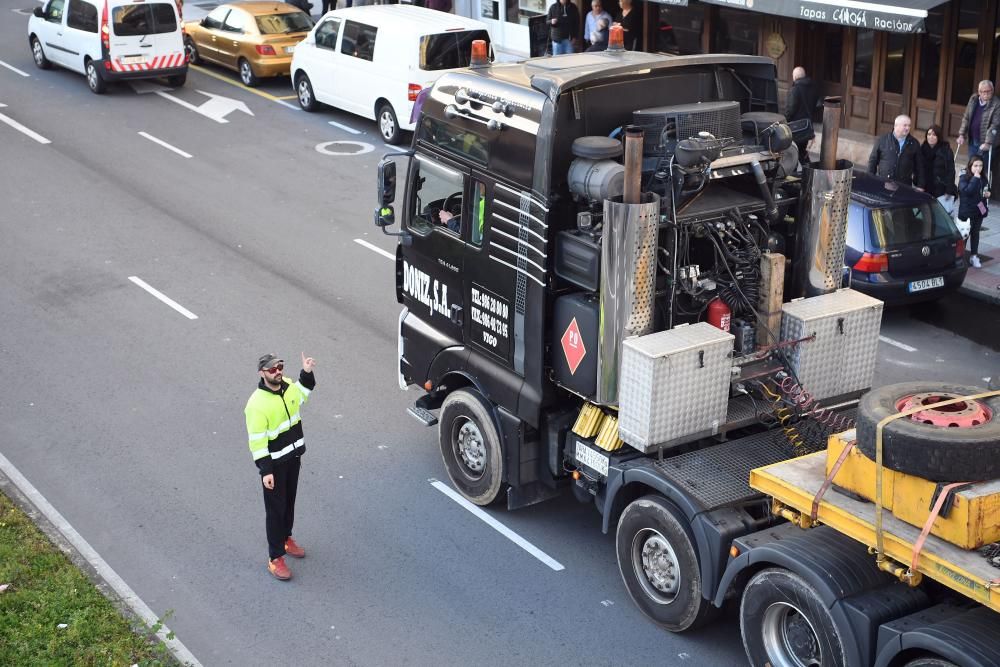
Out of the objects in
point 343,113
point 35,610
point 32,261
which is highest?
point 343,113

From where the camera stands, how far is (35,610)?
8.61 m

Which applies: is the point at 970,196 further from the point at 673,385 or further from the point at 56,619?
the point at 56,619

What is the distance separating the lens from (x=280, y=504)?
29.7 ft

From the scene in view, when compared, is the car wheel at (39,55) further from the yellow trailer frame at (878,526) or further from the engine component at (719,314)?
the yellow trailer frame at (878,526)

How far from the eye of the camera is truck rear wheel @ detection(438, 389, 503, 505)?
31.4ft

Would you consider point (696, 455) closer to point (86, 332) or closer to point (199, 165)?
point (86, 332)

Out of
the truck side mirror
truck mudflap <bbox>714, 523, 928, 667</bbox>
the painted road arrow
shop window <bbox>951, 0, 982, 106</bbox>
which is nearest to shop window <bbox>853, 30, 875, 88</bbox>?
shop window <bbox>951, 0, 982, 106</bbox>

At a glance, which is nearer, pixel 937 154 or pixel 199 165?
pixel 937 154

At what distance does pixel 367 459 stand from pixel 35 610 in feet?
10.5

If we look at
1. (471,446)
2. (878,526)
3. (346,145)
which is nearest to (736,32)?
(346,145)

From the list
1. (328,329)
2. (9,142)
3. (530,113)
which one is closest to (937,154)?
(328,329)

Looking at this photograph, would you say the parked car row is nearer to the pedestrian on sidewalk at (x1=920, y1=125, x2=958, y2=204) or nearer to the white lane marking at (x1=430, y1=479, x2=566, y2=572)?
the pedestrian on sidewalk at (x1=920, y1=125, x2=958, y2=204)

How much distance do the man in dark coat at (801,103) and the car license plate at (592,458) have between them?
8.48ft

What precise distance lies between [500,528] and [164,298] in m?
6.40
